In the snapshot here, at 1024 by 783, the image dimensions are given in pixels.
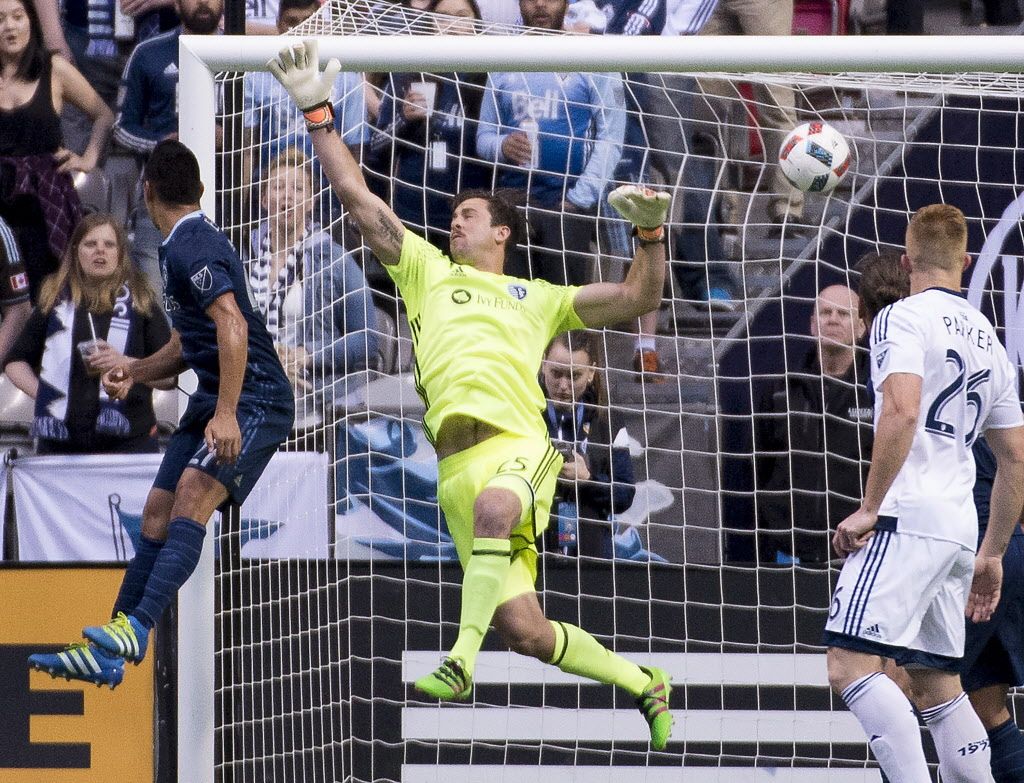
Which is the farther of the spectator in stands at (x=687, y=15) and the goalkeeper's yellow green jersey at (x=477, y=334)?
the spectator in stands at (x=687, y=15)

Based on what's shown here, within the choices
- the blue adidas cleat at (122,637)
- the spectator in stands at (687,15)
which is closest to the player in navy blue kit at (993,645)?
the blue adidas cleat at (122,637)

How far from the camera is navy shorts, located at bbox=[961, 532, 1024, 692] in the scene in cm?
491

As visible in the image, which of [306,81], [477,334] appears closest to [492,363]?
[477,334]

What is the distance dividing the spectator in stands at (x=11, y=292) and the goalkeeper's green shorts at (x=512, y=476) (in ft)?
11.5

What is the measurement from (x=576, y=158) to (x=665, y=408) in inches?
51.7

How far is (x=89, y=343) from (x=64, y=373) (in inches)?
8.1

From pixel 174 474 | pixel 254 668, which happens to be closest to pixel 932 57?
pixel 174 474

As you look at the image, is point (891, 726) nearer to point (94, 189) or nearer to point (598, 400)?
point (598, 400)

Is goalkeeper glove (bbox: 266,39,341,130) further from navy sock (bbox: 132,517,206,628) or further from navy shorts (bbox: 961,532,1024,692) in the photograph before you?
navy shorts (bbox: 961,532,1024,692)

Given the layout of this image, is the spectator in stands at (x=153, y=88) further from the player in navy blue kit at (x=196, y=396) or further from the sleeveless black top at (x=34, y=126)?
the player in navy blue kit at (x=196, y=396)

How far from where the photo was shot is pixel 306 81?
16.3 feet

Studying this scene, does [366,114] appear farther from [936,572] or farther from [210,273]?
[936,572]

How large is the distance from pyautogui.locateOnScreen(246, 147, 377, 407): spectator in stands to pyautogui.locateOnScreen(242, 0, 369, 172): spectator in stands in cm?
8

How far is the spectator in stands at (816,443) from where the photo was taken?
6629mm
